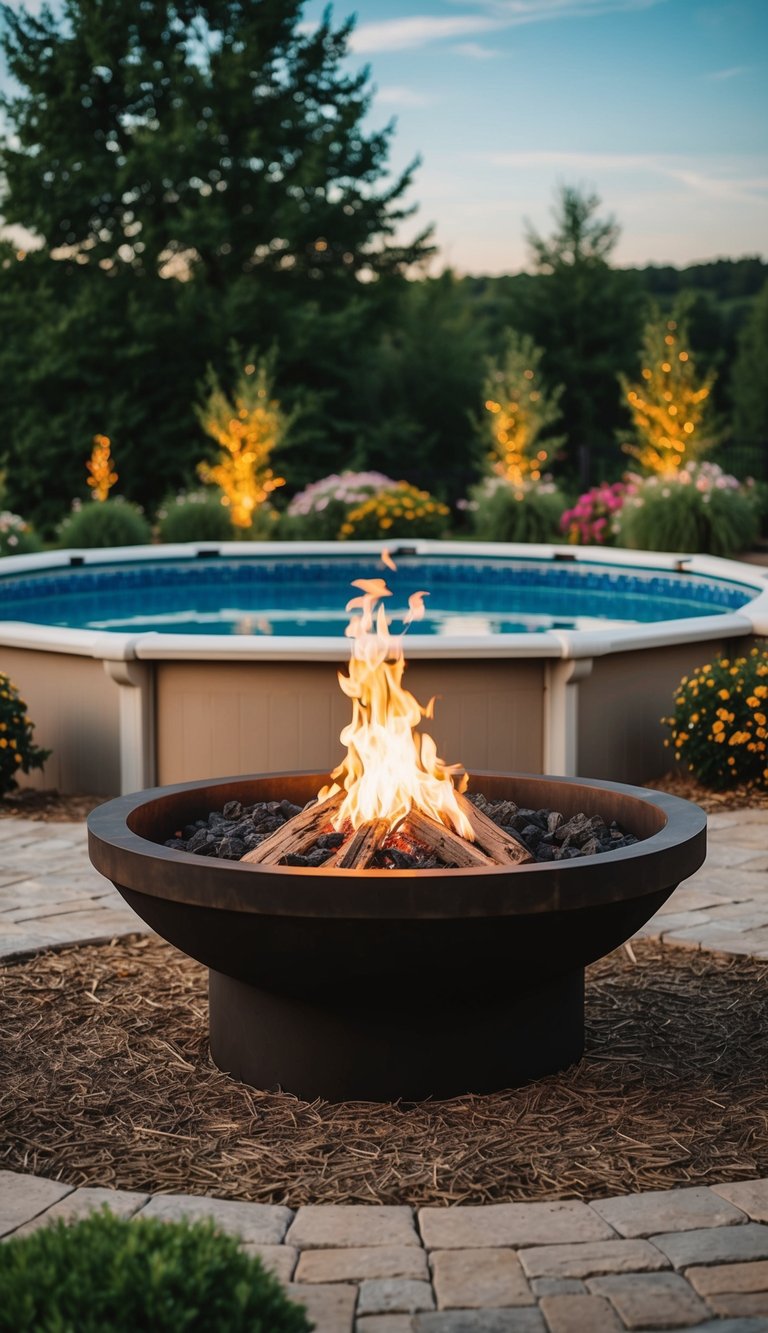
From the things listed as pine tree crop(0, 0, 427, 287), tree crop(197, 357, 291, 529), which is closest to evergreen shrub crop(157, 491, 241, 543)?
tree crop(197, 357, 291, 529)

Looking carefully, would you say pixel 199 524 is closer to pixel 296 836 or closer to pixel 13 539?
pixel 13 539

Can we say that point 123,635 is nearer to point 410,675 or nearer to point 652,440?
point 410,675

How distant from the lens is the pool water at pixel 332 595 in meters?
12.2

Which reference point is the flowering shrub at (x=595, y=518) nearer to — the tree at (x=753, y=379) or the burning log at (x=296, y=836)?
the tree at (x=753, y=379)

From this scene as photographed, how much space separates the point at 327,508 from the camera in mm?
18391

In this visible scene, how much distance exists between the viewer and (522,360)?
2416 centimetres

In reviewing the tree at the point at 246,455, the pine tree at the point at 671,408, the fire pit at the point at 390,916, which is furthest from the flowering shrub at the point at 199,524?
the fire pit at the point at 390,916

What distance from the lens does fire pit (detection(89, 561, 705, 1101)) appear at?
129 inches

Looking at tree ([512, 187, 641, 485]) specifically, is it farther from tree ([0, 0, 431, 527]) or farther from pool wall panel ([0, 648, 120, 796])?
pool wall panel ([0, 648, 120, 796])

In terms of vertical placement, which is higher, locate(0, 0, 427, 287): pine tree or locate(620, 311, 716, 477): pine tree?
locate(0, 0, 427, 287): pine tree

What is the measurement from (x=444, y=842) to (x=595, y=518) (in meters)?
15.2

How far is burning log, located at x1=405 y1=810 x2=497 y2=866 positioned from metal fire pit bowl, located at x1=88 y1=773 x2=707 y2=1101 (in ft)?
0.99

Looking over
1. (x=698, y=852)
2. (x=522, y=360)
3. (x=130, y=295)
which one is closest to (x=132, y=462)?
(x=130, y=295)

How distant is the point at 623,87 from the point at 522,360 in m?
4.45
